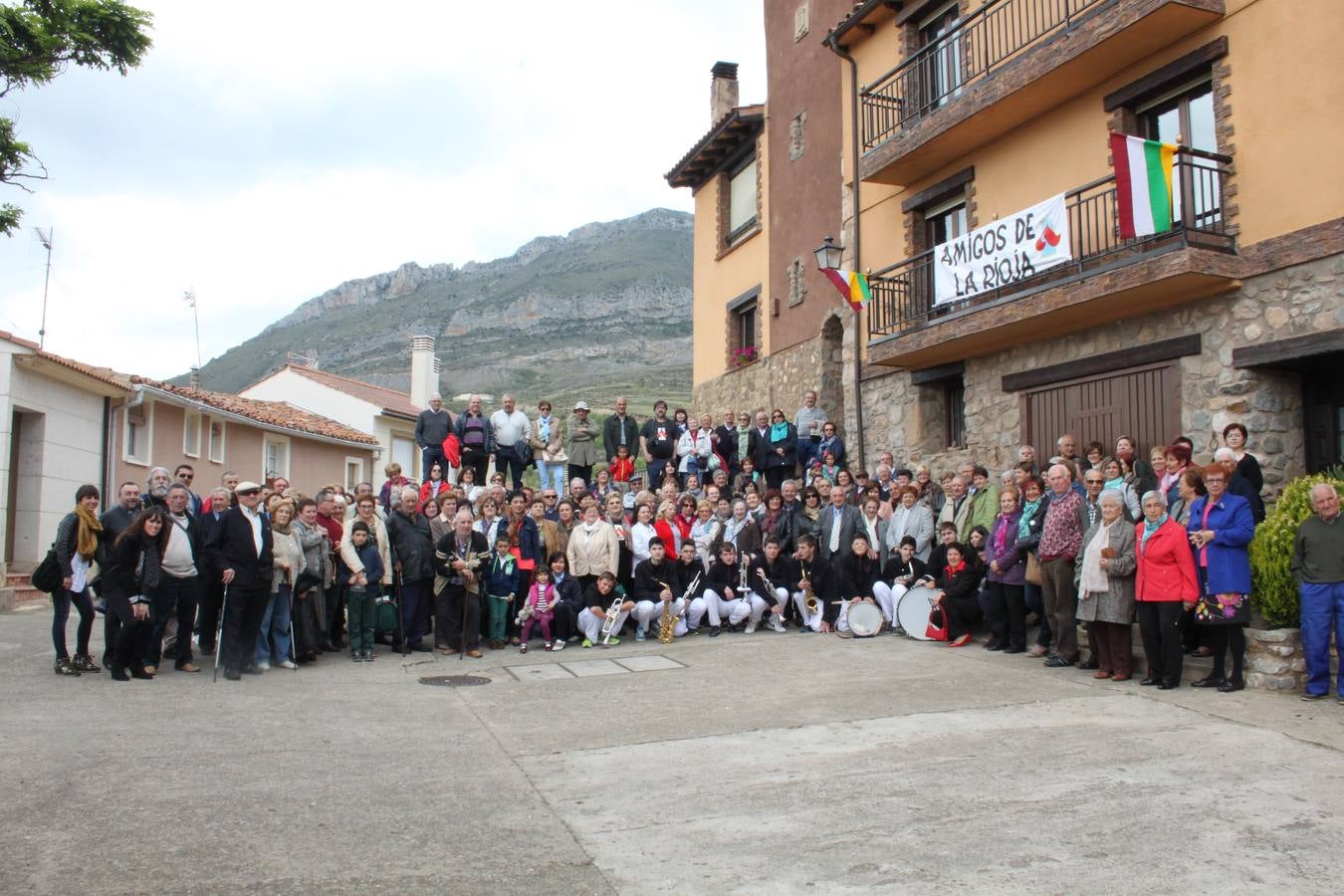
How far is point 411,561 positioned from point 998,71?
385 inches

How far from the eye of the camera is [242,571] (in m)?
9.32

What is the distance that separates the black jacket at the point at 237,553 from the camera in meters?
9.32

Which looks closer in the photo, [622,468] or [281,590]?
[281,590]

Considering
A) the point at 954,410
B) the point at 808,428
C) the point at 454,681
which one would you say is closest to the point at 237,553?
the point at 454,681

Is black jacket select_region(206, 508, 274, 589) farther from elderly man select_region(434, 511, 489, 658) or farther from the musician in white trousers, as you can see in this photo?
the musician in white trousers

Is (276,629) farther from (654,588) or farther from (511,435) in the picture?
(511,435)

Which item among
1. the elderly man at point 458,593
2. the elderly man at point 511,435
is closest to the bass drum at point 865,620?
the elderly man at point 458,593

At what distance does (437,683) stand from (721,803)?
4385 millimetres

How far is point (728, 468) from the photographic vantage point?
16.4 m

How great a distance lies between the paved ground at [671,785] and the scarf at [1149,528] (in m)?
1.23

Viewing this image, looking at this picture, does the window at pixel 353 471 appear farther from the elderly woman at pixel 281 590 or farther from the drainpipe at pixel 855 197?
Result: the elderly woman at pixel 281 590

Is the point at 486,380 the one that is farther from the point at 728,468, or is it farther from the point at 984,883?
the point at 984,883

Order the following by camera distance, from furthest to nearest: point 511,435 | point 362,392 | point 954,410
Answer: point 362,392 → point 954,410 → point 511,435

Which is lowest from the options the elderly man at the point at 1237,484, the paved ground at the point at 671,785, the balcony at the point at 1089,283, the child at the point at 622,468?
the paved ground at the point at 671,785
